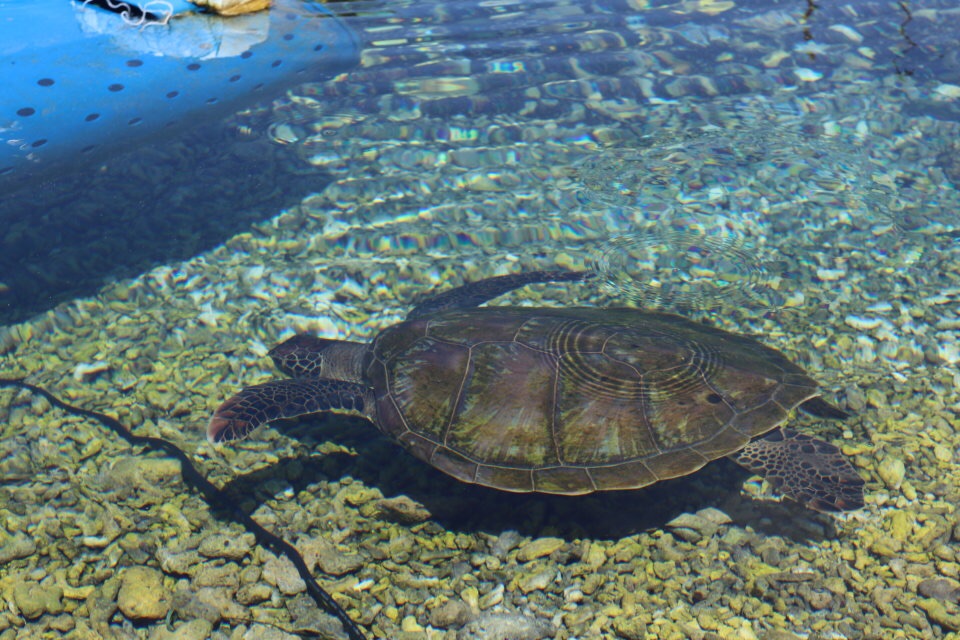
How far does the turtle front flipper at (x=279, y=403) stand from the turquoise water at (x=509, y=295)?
0.29 meters

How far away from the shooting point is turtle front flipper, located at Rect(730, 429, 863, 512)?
343 centimetres

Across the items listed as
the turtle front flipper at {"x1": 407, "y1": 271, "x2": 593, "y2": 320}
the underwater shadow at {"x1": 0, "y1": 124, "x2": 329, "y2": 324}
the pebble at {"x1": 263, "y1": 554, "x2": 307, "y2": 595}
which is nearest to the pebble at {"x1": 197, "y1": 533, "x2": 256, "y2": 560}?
the pebble at {"x1": 263, "y1": 554, "x2": 307, "y2": 595}

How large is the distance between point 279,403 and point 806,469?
9.08 feet

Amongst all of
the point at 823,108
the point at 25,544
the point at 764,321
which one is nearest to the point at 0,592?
the point at 25,544

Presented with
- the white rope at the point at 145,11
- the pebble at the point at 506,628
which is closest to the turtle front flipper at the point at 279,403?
the pebble at the point at 506,628

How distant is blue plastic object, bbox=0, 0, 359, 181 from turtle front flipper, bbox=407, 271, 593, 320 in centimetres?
266

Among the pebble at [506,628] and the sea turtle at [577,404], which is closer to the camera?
the pebble at [506,628]

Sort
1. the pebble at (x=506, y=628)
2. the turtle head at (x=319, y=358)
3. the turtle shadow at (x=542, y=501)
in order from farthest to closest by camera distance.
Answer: the turtle head at (x=319, y=358) < the turtle shadow at (x=542, y=501) < the pebble at (x=506, y=628)

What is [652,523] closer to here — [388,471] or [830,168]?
[388,471]

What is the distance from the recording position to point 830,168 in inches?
248

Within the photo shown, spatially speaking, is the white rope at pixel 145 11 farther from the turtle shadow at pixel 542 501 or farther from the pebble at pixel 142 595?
the pebble at pixel 142 595

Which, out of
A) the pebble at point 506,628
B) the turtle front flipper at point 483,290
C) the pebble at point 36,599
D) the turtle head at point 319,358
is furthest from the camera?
the turtle front flipper at point 483,290

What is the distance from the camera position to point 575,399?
11.9 feet

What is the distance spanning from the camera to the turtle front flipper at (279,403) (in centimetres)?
373
